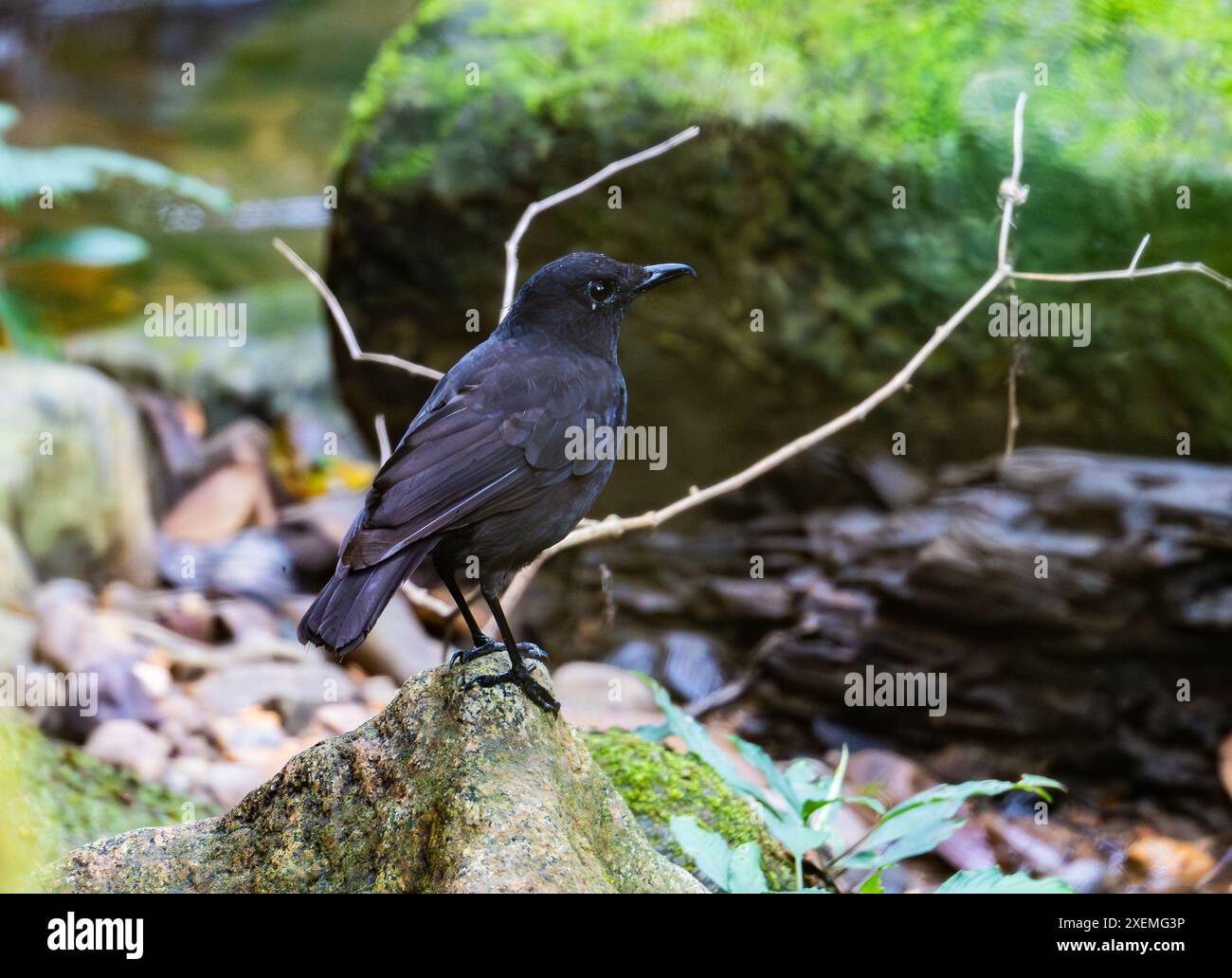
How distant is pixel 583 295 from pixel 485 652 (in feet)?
3.04

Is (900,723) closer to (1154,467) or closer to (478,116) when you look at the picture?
(1154,467)

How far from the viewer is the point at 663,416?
5961 mm

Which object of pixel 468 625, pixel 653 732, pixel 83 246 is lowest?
pixel 653 732

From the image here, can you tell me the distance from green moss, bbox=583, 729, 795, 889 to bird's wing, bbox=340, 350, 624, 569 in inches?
41.0

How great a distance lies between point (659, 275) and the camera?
3.11 meters

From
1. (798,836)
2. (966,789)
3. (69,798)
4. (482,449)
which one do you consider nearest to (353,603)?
(482,449)

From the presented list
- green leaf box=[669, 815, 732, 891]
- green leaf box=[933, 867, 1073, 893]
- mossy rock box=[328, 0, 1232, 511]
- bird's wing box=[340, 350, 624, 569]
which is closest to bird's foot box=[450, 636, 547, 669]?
bird's wing box=[340, 350, 624, 569]

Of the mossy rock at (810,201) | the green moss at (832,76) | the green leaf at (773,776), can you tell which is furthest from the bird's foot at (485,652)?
the green moss at (832,76)

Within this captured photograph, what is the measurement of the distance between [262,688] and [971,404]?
3.29 m

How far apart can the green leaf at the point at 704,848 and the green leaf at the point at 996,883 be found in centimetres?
52

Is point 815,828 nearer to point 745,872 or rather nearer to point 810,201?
point 745,872

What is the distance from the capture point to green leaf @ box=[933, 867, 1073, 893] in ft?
9.46

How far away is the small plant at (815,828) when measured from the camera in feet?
9.43
